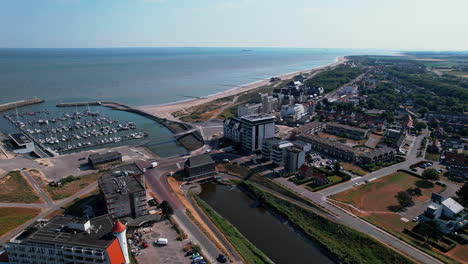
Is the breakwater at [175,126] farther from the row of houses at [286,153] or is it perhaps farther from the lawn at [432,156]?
the lawn at [432,156]

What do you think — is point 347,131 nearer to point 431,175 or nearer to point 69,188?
point 431,175

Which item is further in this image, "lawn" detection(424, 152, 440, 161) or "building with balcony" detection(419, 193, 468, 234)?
"lawn" detection(424, 152, 440, 161)

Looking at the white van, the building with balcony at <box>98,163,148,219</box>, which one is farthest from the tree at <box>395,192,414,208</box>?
the building with balcony at <box>98,163,148,219</box>

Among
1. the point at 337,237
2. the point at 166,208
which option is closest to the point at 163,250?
the point at 166,208

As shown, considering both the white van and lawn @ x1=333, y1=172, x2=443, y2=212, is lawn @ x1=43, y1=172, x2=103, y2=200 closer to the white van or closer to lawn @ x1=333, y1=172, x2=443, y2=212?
the white van

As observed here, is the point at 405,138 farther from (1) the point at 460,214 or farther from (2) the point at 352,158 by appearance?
(1) the point at 460,214

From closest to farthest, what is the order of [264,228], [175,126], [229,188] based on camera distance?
[264,228], [229,188], [175,126]
